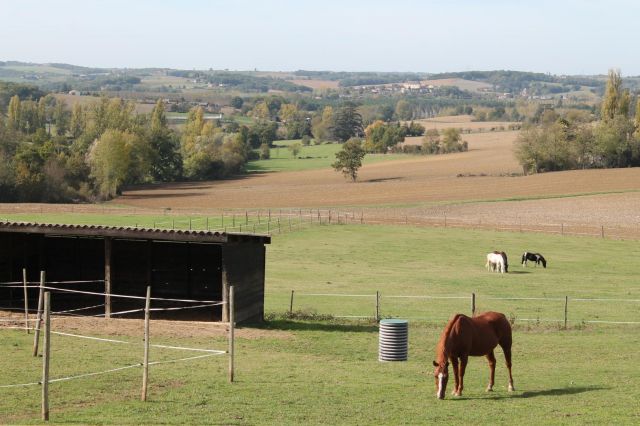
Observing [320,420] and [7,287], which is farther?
[7,287]

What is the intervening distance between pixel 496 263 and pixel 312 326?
18.4m

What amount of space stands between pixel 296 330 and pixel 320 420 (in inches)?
454

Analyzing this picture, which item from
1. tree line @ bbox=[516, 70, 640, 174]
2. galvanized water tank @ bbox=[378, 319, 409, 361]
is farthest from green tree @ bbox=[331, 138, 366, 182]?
galvanized water tank @ bbox=[378, 319, 409, 361]

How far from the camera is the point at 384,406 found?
17.4m

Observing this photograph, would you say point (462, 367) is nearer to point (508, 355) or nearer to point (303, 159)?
point (508, 355)

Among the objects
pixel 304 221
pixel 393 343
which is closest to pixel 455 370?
pixel 393 343

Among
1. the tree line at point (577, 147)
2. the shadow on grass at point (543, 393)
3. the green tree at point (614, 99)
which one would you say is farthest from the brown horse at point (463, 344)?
the green tree at point (614, 99)

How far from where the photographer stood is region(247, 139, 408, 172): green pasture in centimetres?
14150

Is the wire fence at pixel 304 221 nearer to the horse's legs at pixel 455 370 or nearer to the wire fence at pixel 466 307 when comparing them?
the wire fence at pixel 466 307

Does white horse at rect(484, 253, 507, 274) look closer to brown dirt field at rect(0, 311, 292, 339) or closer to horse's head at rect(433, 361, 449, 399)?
brown dirt field at rect(0, 311, 292, 339)

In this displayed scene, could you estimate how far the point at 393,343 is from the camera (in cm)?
2231

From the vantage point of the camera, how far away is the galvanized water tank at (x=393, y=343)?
2220 cm

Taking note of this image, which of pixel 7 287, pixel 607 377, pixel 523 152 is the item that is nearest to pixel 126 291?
pixel 7 287

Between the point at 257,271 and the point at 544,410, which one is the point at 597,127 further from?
the point at 544,410
